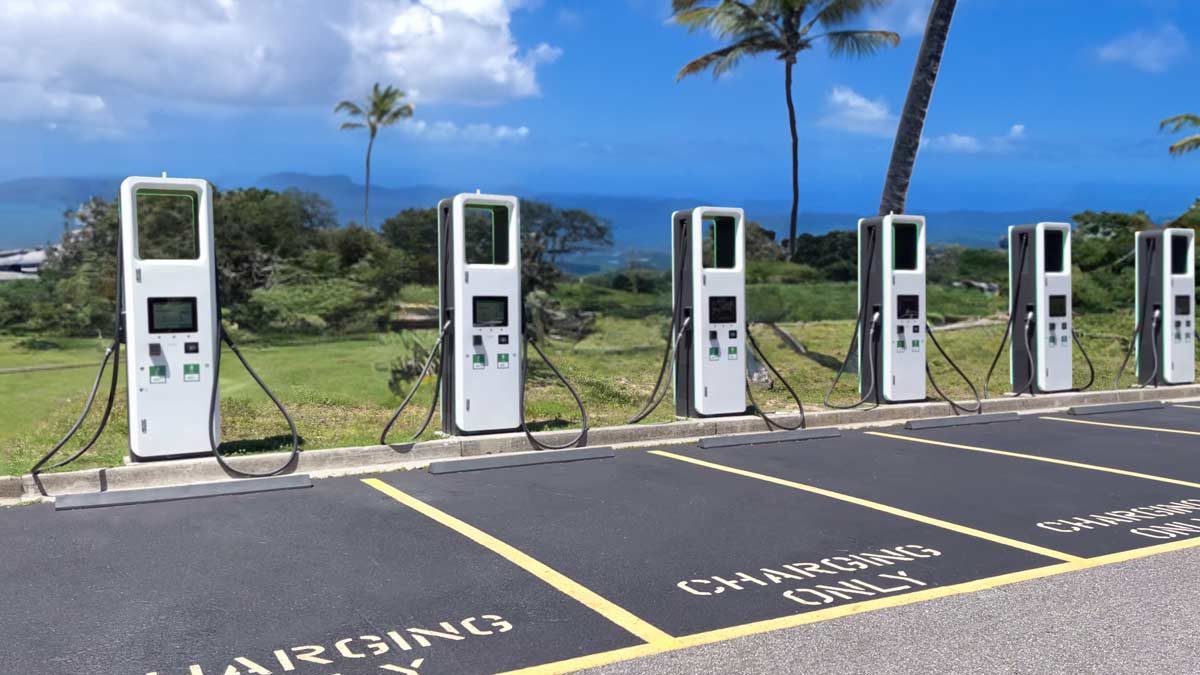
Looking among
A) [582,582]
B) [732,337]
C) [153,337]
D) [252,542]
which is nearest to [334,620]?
[582,582]

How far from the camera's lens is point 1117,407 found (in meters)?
11.9

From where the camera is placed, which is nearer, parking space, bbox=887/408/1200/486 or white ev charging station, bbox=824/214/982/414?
parking space, bbox=887/408/1200/486

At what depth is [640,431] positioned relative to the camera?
30.9 ft

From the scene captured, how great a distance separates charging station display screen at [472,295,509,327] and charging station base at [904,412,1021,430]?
433 cm

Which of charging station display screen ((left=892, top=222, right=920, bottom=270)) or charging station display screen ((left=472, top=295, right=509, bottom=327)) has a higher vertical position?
charging station display screen ((left=892, top=222, right=920, bottom=270))

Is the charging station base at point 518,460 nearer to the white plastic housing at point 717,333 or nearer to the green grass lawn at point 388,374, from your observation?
the green grass lawn at point 388,374

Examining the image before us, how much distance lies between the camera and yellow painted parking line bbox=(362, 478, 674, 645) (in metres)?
4.33

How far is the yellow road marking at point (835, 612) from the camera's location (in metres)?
3.96

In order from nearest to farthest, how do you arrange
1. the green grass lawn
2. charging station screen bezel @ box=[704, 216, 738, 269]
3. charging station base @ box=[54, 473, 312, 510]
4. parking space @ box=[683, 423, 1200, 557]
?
parking space @ box=[683, 423, 1200, 557]
charging station base @ box=[54, 473, 312, 510]
the green grass lawn
charging station screen bezel @ box=[704, 216, 738, 269]

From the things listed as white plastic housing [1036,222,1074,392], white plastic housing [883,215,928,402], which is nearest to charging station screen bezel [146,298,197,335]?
white plastic housing [883,215,928,402]

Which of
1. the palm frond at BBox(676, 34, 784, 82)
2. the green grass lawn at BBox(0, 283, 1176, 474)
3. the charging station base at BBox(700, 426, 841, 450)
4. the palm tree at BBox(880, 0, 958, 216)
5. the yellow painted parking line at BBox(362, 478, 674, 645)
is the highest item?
the palm frond at BBox(676, 34, 784, 82)

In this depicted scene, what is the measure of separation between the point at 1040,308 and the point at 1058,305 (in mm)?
274

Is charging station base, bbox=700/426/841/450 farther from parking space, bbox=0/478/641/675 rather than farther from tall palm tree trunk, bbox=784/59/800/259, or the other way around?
tall palm tree trunk, bbox=784/59/800/259

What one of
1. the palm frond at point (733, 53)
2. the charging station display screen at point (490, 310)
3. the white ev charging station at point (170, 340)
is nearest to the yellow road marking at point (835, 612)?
the white ev charging station at point (170, 340)
